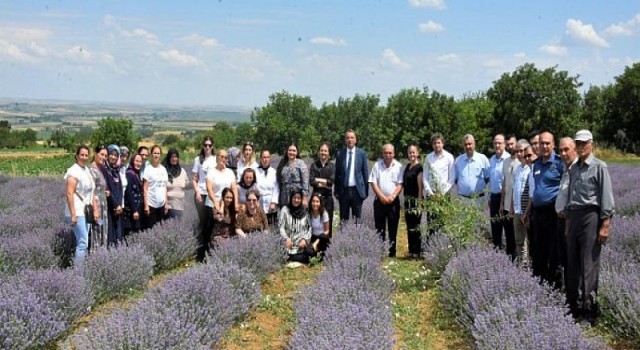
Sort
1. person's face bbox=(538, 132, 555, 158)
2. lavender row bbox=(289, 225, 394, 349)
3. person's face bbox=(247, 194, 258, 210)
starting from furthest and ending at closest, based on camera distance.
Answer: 1. person's face bbox=(247, 194, 258, 210)
2. person's face bbox=(538, 132, 555, 158)
3. lavender row bbox=(289, 225, 394, 349)

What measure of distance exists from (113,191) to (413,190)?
3.41 meters

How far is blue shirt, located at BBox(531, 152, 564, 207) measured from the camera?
15.9 feet

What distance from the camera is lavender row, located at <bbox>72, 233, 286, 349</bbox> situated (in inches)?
126

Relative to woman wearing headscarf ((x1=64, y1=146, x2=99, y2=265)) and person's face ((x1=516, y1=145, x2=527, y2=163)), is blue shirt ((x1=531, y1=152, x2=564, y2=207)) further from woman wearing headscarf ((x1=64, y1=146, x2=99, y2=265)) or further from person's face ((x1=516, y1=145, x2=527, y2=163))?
woman wearing headscarf ((x1=64, y1=146, x2=99, y2=265))

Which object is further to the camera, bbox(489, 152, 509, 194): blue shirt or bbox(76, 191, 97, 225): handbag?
bbox(489, 152, 509, 194): blue shirt

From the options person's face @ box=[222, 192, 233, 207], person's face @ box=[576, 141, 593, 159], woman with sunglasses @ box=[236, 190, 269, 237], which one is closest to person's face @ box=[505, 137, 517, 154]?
person's face @ box=[576, 141, 593, 159]

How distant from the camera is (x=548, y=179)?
4867 mm

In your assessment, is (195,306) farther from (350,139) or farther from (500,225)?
(500,225)

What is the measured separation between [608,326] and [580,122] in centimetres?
4150

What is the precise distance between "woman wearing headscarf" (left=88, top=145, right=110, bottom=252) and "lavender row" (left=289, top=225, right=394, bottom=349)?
2.41 m

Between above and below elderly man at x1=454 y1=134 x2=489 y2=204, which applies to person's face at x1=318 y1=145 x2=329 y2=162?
above

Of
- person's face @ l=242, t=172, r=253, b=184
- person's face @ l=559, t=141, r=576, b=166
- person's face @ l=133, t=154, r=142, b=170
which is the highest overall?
person's face @ l=559, t=141, r=576, b=166

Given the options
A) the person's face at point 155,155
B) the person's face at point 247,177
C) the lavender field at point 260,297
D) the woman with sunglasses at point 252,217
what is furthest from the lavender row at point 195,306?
the person's face at point 155,155

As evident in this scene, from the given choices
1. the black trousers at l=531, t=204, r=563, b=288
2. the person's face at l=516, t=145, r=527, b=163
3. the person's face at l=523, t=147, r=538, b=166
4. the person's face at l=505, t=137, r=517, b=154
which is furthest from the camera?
the person's face at l=505, t=137, r=517, b=154
